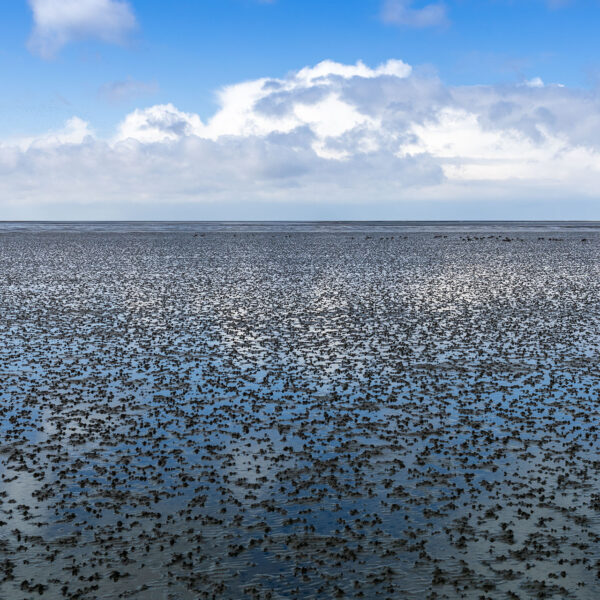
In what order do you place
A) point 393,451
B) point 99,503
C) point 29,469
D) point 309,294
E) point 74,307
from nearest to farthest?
point 99,503 < point 29,469 < point 393,451 < point 74,307 < point 309,294

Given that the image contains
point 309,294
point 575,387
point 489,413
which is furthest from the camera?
point 309,294

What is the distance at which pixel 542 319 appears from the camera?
3766cm

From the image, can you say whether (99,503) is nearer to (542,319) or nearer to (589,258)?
(542,319)

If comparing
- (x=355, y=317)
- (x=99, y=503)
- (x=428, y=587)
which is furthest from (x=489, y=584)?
(x=355, y=317)

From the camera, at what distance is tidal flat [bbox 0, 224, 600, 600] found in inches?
472

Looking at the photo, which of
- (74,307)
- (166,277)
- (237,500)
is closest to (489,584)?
(237,500)

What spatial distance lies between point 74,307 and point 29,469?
27.7 m

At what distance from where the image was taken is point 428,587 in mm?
11492

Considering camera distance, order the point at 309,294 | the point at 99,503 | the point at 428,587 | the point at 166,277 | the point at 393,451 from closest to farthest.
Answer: the point at 428,587, the point at 99,503, the point at 393,451, the point at 309,294, the point at 166,277

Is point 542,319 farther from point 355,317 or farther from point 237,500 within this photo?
point 237,500

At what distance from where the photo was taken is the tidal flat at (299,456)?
12.0 meters

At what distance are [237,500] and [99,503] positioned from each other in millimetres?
3140

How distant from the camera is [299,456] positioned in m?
17.2

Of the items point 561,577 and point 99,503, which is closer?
point 561,577
